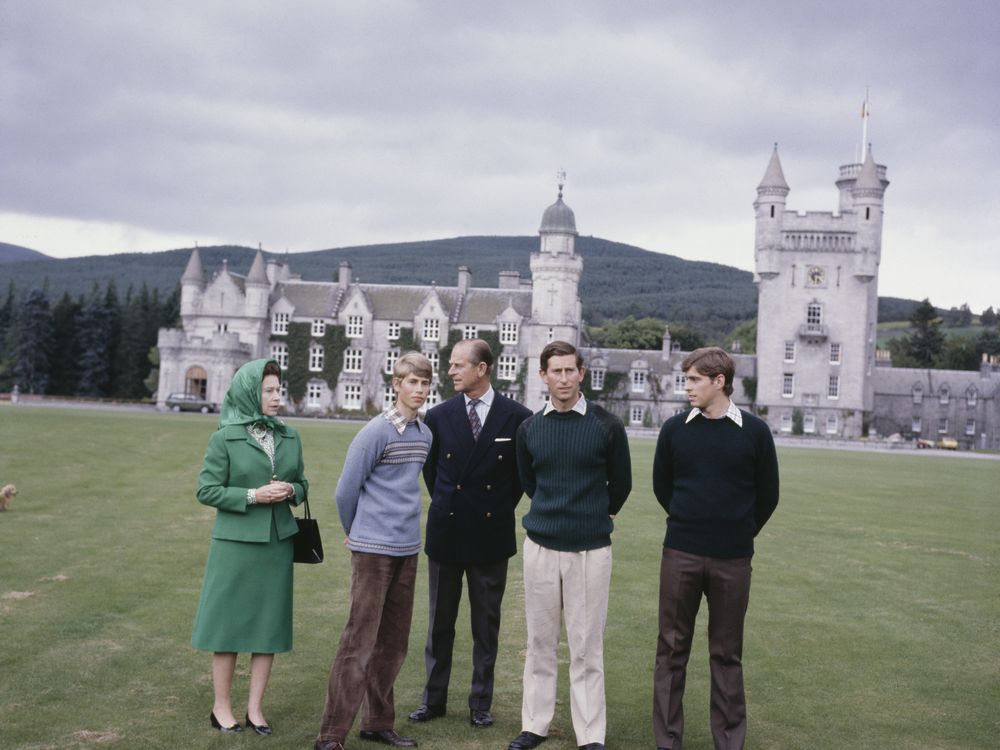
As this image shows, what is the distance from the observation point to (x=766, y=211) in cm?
7394

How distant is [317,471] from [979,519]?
13.6m

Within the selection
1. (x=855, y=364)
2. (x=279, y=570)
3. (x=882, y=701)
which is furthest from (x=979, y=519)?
(x=855, y=364)

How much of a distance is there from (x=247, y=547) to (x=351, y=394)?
67.4 m

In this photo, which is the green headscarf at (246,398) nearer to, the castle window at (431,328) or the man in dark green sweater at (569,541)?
the man in dark green sweater at (569,541)

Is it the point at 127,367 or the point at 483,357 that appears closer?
the point at 483,357

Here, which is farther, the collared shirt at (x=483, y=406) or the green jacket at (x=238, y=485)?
the collared shirt at (x=483, y=406)

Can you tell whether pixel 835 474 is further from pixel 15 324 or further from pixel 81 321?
pixel 15 324

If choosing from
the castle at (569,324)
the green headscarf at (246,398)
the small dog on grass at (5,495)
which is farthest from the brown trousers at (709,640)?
the castle at (569,324)

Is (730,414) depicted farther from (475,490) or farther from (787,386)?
(787,386)

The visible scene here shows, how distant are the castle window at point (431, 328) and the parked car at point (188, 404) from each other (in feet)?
52.0

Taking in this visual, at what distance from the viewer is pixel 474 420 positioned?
756 cm

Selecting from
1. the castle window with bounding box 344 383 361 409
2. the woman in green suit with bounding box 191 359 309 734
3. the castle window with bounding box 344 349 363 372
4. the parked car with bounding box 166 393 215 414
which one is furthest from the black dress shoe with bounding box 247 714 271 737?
the castle window with bounding box 344 349 363 372

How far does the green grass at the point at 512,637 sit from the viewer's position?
23.5 ft

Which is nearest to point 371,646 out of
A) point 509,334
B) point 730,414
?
point 730,414
